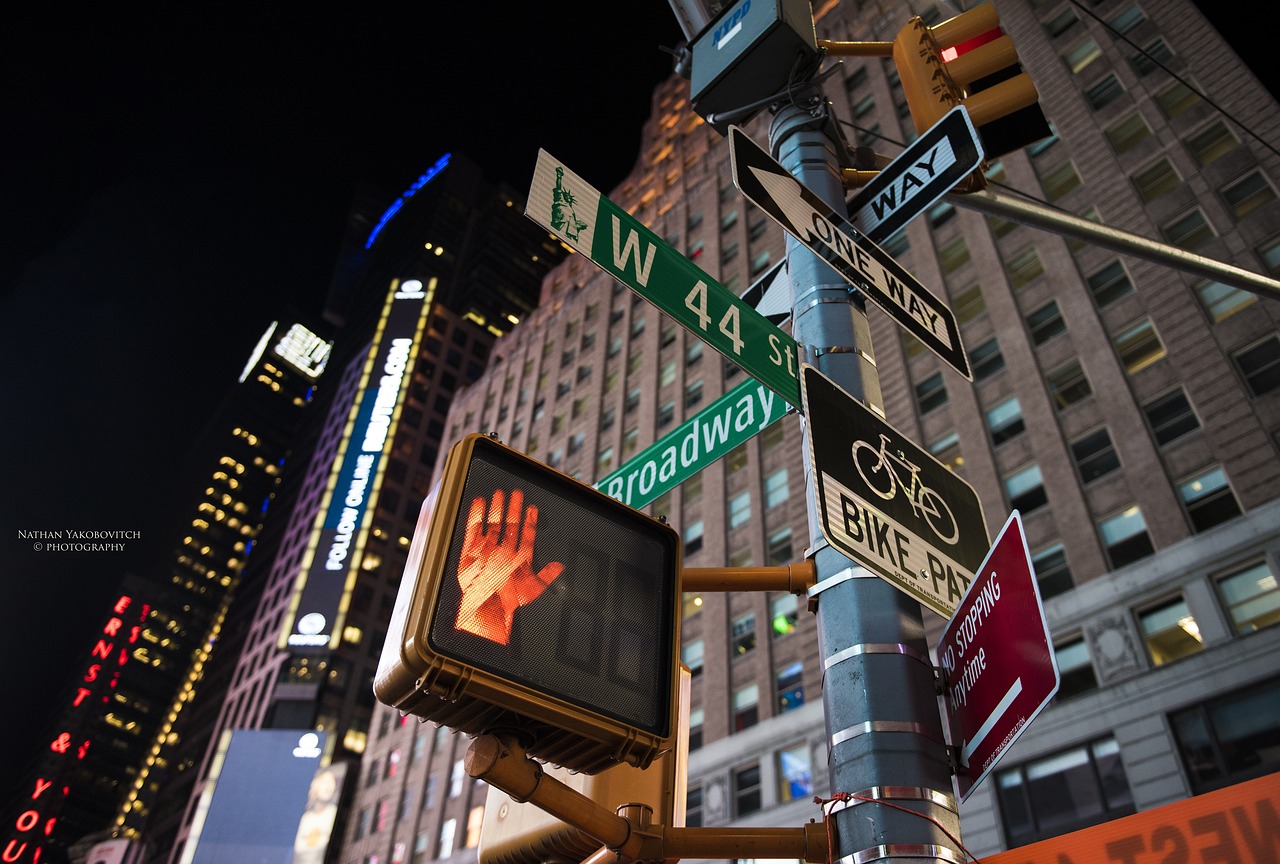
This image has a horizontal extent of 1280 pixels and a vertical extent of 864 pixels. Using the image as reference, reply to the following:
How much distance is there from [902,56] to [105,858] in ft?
235

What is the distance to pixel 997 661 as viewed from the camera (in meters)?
3.16

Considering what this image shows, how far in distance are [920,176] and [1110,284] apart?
31.0 m

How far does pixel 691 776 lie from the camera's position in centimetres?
3353

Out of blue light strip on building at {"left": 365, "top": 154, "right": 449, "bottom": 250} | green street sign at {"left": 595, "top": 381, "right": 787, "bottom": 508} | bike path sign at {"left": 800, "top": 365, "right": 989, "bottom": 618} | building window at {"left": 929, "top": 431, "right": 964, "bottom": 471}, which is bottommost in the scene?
bike path sign at {"left": 800, "top": 365, "right": 989, "bottom": 618}

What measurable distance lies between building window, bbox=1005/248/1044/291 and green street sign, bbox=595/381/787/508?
1312 inches

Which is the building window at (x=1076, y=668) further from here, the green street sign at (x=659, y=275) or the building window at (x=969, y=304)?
the green street sign at (x=659, y=275)

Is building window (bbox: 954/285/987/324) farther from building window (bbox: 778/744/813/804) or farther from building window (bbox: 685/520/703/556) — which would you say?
building window (bbox: 778/744/813/804)

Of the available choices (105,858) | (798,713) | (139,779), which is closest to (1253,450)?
(798,713)

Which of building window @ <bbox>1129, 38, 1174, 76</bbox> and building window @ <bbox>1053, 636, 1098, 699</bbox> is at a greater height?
building window @ <bbox>1129, 38, 1174, 76</bbox>

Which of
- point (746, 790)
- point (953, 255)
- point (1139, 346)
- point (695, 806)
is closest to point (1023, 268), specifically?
point (953, 255)

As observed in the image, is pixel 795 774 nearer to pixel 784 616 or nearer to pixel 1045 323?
pixel 784 616

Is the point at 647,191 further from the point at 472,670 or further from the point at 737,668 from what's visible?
the point at 472,670

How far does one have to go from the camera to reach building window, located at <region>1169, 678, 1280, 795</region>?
2059cm

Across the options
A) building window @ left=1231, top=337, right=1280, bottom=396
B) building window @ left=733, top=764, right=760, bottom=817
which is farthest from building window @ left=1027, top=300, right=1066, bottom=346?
building window @ left=733, top=764, right=760, bottom=817
